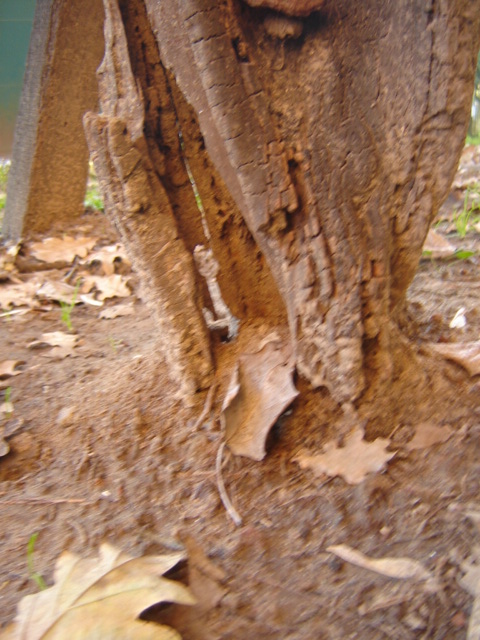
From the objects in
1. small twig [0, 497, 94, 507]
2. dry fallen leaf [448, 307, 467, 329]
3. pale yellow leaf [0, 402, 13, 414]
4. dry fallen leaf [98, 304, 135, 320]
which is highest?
dry fallen leaf [98, 304, 135, 320]

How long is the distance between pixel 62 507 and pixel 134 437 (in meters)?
0.24

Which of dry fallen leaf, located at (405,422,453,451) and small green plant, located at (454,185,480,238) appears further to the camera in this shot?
small green plant, located at (454,185,480,238)

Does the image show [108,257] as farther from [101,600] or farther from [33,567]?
[101,600]

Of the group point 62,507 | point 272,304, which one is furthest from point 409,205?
point 62,507

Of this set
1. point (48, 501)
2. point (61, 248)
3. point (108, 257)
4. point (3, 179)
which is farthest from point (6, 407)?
point (3, 179)

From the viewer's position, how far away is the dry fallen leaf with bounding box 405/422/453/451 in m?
1.38

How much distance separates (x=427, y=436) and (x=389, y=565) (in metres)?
0.36

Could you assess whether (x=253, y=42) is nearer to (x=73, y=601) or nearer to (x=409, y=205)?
(x=409, y=205)

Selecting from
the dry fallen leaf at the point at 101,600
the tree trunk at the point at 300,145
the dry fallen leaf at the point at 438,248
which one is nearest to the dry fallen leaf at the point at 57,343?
the tree trunk at the point at 300,145

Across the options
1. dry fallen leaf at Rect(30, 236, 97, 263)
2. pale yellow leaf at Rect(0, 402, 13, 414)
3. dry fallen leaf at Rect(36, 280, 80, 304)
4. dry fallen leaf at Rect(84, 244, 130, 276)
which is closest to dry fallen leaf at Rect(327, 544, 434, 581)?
pale yellow leaf at Rect(0, 402, 13, 414)

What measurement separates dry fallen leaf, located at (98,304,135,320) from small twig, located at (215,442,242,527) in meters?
1.53

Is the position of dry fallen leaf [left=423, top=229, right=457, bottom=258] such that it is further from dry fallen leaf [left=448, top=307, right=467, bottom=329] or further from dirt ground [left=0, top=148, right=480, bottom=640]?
dirt ground [left=0, top=148, right=480, bottom=640]

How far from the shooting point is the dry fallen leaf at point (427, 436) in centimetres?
138

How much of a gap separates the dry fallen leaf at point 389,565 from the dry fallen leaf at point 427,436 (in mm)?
297
